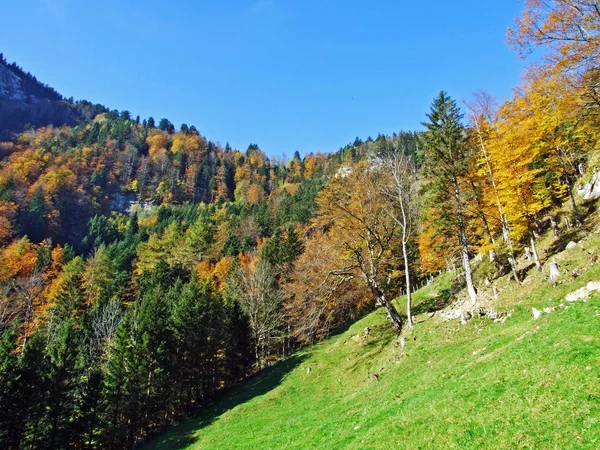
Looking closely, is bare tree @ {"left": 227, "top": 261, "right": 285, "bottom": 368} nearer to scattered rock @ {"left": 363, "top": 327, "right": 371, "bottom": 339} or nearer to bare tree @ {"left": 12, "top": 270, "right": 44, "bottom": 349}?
scattered rock @ {"left": 363, "top": 327, "right": 371, "bottom": 339}

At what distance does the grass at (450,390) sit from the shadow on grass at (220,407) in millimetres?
236

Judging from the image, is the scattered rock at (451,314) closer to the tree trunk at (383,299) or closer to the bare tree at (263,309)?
the tree trunk at (383,299)

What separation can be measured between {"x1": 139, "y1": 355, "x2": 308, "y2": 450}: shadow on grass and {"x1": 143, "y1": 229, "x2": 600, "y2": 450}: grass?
0.77ft

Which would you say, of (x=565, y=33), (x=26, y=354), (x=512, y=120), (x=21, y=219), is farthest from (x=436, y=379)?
(x=21, y=219)

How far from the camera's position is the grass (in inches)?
344

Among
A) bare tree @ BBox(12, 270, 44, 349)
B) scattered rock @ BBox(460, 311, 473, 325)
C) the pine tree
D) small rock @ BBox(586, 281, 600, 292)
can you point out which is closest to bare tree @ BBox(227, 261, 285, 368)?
the pine tree

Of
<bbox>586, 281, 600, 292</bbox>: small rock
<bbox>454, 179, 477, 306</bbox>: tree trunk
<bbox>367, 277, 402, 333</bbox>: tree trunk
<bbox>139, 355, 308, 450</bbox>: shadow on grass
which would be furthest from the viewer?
<bbox>139, 355, 308, 450</bbox>: shadow on grass

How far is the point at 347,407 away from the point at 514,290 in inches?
513

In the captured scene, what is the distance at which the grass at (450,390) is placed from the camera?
873 cm

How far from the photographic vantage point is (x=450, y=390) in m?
12.5

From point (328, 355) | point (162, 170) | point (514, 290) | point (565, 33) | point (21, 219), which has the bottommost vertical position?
point (328, 355)

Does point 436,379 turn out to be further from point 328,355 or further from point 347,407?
point 328,355

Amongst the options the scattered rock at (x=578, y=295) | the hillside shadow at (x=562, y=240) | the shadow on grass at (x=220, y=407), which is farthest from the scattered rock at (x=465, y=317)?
the shadow on grass at (x=220, y=407)

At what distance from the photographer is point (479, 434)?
8.89 meters
